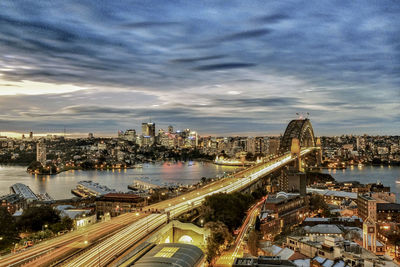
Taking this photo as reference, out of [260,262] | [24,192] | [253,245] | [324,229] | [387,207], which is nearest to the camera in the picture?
[260,262]

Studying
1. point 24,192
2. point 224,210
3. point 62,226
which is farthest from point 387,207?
point 24,192

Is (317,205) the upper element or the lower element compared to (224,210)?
lower

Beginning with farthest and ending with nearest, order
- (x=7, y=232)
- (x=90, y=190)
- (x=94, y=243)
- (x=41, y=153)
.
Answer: (x=41, y=153) < (x=90, y=190) < (x=7, y=232) < (x=94, y=243)

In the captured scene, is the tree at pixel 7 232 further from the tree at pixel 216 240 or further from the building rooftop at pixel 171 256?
the tree at pixel 216 240

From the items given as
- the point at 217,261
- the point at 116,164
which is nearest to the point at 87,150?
the point at 116,164

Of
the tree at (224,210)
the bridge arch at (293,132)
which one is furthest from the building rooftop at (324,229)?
the bridge arch at (293,132)

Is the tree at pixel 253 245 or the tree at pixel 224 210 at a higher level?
the tree at pixel 224 210

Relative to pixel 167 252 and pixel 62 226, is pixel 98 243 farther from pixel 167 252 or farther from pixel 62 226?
pixel 62 226
